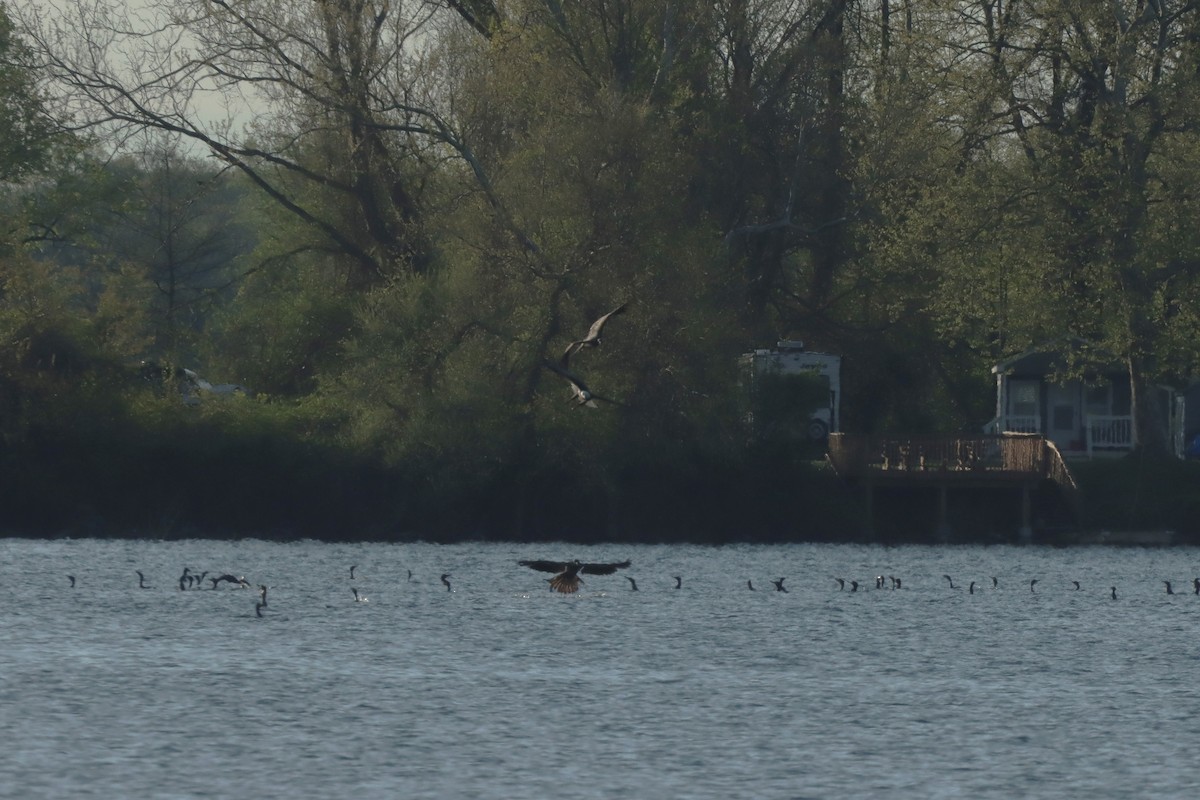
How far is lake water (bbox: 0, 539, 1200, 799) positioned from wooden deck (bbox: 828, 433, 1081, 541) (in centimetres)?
746

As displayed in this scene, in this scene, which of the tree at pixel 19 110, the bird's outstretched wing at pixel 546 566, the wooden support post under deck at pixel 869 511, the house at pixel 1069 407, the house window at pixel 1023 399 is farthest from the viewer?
the house window at pixel 1023 399

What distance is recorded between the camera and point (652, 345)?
55688mm

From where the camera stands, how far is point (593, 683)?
31281 millimetres

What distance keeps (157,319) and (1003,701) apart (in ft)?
146

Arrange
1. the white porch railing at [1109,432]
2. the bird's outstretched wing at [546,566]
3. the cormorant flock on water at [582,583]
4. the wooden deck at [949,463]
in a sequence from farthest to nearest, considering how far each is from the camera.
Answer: the white porch railing at [1109,432]
the wooden deck at [949,463]
the cormorant flock on water at [582,583]
the bird's outstretched wing at [546,566]

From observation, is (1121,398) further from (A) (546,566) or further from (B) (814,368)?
(A) (546,566)

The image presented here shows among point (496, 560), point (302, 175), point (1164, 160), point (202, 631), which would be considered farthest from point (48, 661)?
point (1164, 160)

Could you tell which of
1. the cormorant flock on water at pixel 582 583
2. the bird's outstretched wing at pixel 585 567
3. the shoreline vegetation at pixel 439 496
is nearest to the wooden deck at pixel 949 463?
the shoreline vegetation at pixel 439 496

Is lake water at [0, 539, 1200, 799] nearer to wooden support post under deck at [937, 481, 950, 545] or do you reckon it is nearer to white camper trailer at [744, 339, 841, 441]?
wooden support post under deck at [937, 481, 950, 545]

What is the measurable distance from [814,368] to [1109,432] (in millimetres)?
10583

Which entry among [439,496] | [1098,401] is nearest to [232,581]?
[439,496]

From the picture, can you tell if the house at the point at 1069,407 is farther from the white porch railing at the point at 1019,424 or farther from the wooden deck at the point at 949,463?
the wooden deck at the point at 949,463

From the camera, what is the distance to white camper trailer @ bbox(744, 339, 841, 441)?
196 ft

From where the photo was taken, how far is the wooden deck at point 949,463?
57.4 m
